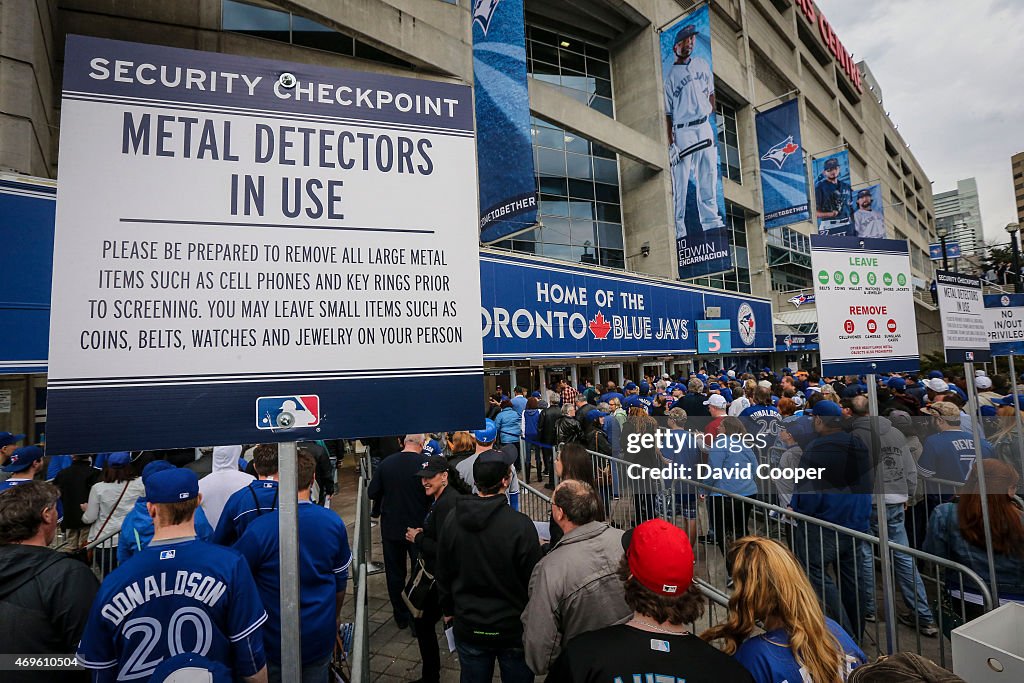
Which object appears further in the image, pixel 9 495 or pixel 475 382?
pixel 9 495

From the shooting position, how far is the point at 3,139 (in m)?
7.95

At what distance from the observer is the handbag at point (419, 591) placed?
3592 millimetres

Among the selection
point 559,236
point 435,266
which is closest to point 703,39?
point 559,236

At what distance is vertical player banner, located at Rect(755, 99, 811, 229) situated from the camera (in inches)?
997

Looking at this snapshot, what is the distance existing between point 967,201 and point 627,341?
19639cm

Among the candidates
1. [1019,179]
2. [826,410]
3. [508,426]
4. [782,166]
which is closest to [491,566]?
[826,410]

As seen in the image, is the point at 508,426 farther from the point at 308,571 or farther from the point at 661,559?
the point at 661,559

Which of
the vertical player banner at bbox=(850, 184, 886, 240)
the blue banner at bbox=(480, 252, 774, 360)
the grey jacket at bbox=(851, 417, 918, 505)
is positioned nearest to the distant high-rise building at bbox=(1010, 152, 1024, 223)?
the vertical player banner at bbox=(850, 184, 886, 240)

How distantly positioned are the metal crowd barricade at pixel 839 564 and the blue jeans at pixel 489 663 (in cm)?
151

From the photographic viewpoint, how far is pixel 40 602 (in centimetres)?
215

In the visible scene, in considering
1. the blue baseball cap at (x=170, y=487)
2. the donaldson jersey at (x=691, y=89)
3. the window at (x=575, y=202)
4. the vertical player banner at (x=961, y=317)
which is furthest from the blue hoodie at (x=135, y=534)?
the donaldson jersey at (x=691, y=89)

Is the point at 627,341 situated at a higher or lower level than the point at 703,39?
lower

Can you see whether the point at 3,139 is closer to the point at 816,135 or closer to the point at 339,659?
the point at 339,659

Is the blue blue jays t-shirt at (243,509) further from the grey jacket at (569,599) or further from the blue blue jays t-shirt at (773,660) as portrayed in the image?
the blue blue jays t-shirt at (773,660)
